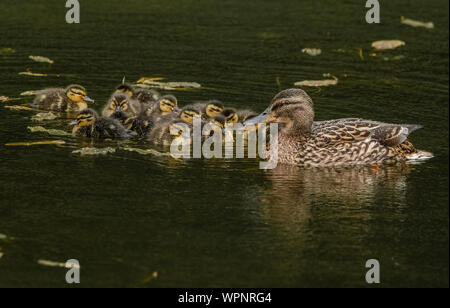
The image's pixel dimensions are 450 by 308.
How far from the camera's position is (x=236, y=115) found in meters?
8.26

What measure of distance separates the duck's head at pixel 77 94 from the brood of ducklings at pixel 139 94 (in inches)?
12.8

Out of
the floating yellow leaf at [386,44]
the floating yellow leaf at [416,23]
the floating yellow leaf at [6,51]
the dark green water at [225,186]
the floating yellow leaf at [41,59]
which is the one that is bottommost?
the dark green water at [225,186]

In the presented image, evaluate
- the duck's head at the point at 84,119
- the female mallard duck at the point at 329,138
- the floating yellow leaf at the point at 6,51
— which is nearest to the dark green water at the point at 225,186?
the floating yellow leaf at the point at 6,51

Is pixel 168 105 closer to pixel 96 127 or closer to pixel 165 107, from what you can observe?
pixel 165 107

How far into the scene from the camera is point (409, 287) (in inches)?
205

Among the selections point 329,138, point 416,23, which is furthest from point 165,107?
point 416,23

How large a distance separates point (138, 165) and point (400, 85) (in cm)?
367

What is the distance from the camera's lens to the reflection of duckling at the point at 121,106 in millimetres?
8492

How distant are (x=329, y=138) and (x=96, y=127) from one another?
6.68ft

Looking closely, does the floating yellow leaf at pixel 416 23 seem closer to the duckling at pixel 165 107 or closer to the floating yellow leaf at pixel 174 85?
the floating yellow leaf at pixel 174 85

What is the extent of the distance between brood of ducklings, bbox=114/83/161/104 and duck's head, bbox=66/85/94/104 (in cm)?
33

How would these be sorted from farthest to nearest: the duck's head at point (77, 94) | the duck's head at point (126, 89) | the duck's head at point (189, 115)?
1. the duck's head at point (126, 89)
2. the duck's head at point (77, 94)
3. the duck's head at point (189, 115)

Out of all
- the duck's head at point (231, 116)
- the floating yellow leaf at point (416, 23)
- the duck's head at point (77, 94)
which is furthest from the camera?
the floating yellow leaf at point (416, 23)

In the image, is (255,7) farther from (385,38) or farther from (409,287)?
(409,287)
